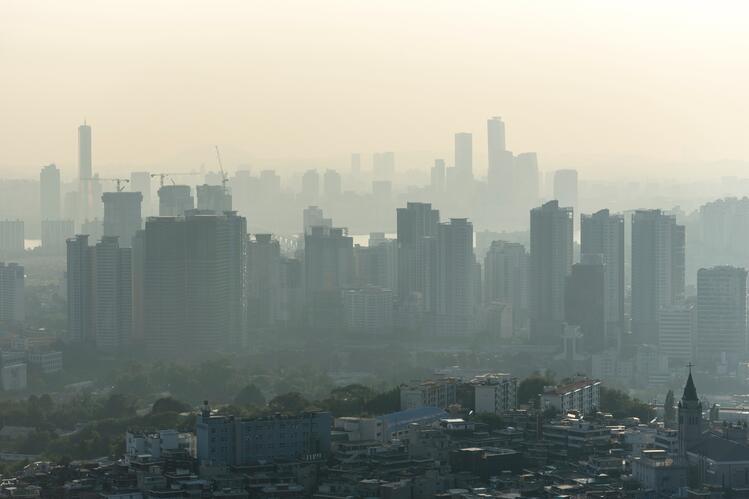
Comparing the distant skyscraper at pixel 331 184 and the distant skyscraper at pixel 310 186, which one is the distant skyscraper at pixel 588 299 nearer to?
the distant skyscraper at pixel 310 186

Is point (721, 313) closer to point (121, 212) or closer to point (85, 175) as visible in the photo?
point (121, 212)

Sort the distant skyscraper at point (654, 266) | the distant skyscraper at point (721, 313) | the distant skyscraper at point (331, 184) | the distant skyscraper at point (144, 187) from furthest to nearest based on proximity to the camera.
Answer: the distant skyscraper at point (331, 184)
the distant skyscraper at point (144, 187)
the distant skyscraper at point (654, 266)
the distant skyscraper at point (721, 313)

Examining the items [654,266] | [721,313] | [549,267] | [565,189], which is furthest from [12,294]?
[565,189]

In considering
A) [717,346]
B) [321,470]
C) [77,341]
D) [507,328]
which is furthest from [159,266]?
[321,470]

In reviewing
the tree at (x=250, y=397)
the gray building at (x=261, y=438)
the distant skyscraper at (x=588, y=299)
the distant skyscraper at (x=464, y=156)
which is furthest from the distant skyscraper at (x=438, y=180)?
the gray building at (x=261, y=438)

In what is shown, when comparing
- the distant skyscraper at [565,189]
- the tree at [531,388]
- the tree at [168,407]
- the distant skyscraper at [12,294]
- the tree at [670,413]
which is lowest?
the tree at [168,407]

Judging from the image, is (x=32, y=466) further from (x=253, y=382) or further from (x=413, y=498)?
(x=253, y=382)

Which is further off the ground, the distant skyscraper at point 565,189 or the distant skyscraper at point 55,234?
the distant skyscraper at point 565,189
